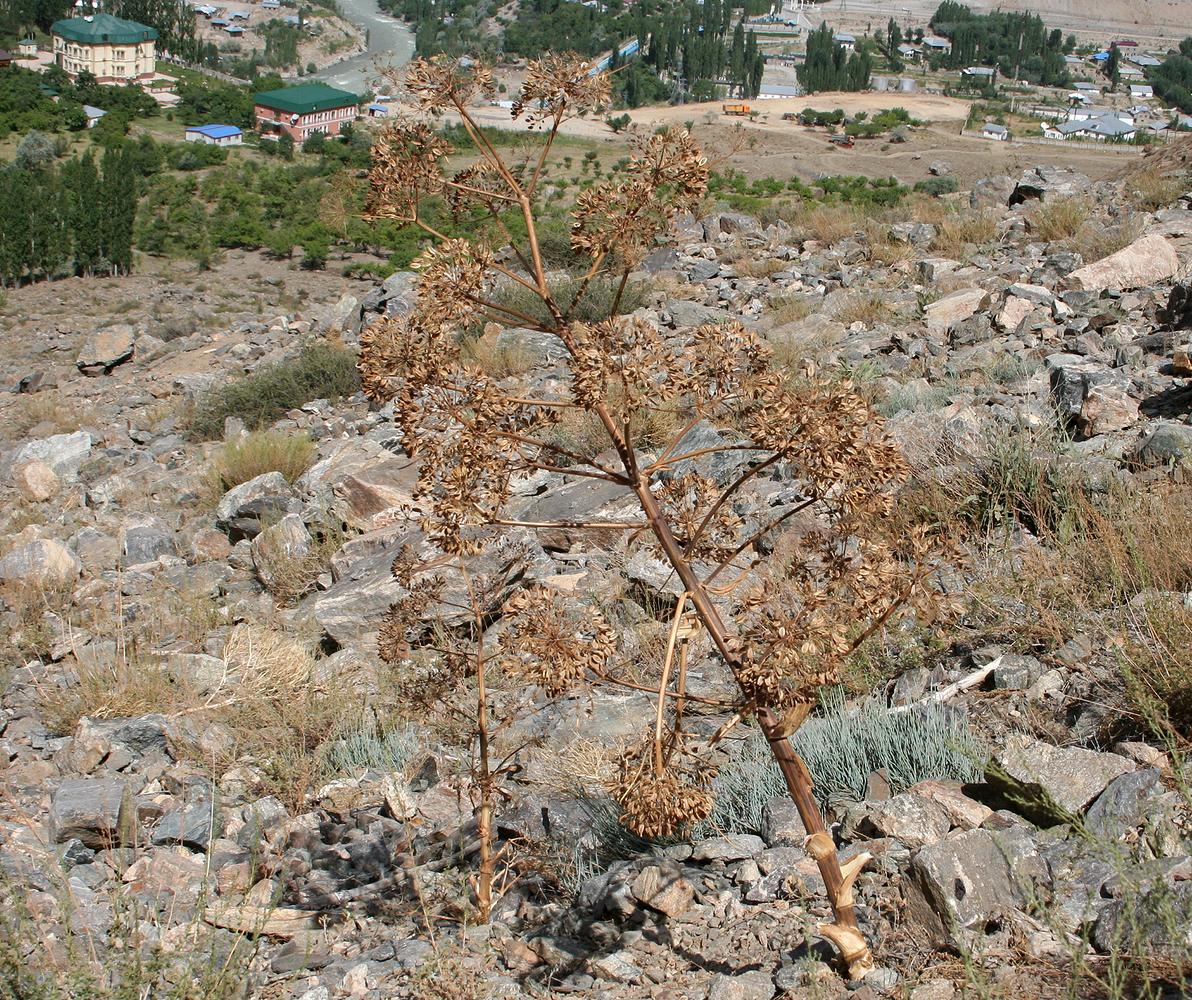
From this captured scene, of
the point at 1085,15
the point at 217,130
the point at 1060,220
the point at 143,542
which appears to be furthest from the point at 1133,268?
the point at 1085,15

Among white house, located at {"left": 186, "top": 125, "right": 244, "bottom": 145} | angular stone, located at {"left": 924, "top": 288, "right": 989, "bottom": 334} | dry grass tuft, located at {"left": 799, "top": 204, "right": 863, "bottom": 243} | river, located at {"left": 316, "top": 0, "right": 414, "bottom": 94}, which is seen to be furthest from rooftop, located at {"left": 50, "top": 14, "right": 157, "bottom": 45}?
angular stone, located at {"left": 924, "top": 288, "right": 989, "bottom": 334}

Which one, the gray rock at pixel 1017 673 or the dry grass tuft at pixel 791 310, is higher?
the dry grass tuft at pixel 791 310

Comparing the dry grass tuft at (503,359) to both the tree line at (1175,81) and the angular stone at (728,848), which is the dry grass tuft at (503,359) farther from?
the tree line at (1175,81)

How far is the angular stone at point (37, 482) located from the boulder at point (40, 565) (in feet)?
6.96

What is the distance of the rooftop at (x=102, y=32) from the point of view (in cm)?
6669

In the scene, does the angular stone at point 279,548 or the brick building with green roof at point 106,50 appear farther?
the brick building with green roof at point 106,50

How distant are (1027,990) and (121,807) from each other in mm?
2682

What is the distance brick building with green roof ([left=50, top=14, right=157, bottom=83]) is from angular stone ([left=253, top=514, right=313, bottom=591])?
6835 centimetres

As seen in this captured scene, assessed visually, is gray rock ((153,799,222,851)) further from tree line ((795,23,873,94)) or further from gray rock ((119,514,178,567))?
tree line ((795,23,873,94))

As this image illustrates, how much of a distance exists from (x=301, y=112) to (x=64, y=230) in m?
27.4

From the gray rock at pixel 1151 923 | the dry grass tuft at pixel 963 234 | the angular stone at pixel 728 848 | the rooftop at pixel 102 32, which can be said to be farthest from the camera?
the rooftop at pixel 102 32

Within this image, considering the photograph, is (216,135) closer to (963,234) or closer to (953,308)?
(963,234)

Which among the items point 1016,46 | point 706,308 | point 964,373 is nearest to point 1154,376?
point 964,373

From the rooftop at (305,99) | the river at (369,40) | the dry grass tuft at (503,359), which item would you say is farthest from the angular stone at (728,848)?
the river at (369,40)
